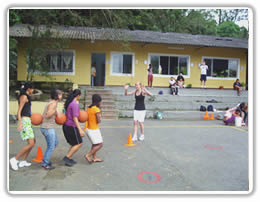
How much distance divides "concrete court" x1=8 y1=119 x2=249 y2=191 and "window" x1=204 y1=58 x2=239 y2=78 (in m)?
11.9

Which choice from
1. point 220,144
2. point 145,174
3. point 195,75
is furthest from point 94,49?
point 145,174

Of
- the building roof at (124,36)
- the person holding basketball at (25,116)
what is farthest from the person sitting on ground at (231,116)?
the person holding basketball at (25,116)

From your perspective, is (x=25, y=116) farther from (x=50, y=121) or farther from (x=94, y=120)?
(x=94, y=120)

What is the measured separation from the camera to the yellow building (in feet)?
52.9

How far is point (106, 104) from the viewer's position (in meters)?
12.2

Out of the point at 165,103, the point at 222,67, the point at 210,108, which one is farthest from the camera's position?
the point at 222,67

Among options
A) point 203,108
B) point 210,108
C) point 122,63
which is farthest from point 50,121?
point 122,63

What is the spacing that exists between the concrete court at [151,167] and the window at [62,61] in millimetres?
9635

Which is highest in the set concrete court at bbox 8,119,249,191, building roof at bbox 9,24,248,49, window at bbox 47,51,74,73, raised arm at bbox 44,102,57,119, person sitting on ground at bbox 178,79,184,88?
building roof at bbox 9,24,248,49

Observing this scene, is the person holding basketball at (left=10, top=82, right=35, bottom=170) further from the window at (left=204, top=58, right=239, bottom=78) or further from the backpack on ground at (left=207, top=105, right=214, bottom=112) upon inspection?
the window at (left=204, top=58, right=239, bottom=78)

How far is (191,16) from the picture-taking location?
31.6 m

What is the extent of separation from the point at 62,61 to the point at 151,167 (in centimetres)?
1355

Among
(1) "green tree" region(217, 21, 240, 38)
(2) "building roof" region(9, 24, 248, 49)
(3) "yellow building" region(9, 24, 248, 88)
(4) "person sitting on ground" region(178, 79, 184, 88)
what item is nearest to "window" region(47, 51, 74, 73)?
(3) "yellow building" region(9, 24, 248, 88)
